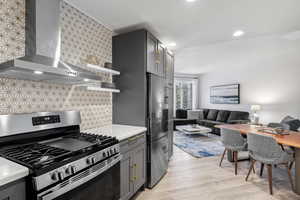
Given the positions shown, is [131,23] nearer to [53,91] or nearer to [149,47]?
[149,47]

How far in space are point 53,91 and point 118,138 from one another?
938 mm

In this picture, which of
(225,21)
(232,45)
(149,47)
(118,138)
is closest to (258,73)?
(232,45)

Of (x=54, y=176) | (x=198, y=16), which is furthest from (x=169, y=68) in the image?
(x=54, y=176)

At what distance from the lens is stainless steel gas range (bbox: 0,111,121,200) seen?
1002mm

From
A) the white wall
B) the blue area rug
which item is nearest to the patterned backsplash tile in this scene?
the blue area rug

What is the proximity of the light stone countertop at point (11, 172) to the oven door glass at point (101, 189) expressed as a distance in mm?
299

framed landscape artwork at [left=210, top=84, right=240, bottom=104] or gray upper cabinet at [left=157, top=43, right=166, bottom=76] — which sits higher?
gray upper cabinet at [left=157, top=43, right=166, bottom=76]

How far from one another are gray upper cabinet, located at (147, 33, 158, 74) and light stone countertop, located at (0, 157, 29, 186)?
1894 mm

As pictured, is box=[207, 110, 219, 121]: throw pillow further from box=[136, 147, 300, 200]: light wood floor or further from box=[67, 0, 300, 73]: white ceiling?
box=[67, 0, 300, 73]: white ceiling

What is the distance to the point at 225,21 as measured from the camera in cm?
226

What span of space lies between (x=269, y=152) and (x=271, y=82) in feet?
11.7

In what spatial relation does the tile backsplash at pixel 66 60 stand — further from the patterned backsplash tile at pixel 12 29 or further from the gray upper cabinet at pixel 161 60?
the gray upper cabinet at pixel 161 60

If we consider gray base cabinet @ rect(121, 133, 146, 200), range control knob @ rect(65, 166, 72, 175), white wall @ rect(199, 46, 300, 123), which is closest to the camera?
range control knob @ rect(65, 166, 72, 175)

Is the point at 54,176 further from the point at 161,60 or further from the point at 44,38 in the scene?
the point at 161,60
